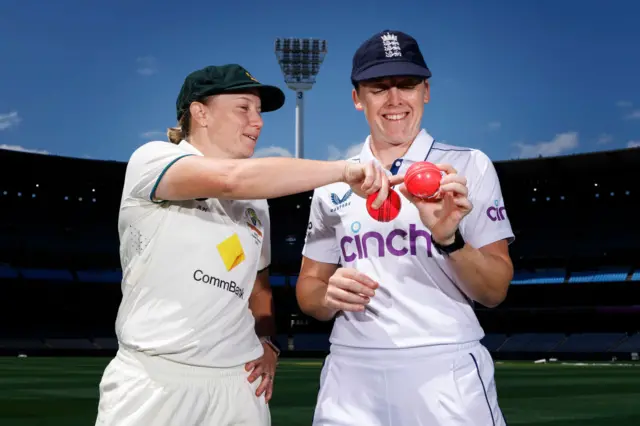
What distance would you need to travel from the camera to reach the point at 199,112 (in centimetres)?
303

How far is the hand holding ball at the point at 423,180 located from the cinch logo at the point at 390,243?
13.2 inches

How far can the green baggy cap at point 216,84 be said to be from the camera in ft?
9.64

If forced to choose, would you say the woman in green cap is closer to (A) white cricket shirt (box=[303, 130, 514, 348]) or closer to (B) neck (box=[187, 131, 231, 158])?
(B) neck (box=[187, 131, 231, 158])

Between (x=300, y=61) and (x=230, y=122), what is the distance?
4579 cm

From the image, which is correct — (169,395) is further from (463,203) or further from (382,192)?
(463,203)

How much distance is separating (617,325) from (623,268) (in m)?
3.07

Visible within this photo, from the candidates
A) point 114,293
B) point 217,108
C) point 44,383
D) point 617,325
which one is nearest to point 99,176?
point 114,293

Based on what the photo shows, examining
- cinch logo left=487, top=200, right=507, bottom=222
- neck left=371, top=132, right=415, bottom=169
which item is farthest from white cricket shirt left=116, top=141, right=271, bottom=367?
cinch logo left=487, top=200, right=507, bottom=222

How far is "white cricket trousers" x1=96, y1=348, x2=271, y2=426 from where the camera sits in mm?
2549

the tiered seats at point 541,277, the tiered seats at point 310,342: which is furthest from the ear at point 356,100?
the tiered seats at point 541,277

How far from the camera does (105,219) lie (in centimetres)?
3891

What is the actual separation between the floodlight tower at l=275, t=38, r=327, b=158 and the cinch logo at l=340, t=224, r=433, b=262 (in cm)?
4444

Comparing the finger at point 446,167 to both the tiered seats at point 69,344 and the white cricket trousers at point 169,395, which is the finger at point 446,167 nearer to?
the white cricket trousers at point 169,395

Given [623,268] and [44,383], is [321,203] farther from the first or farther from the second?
[623,268]
